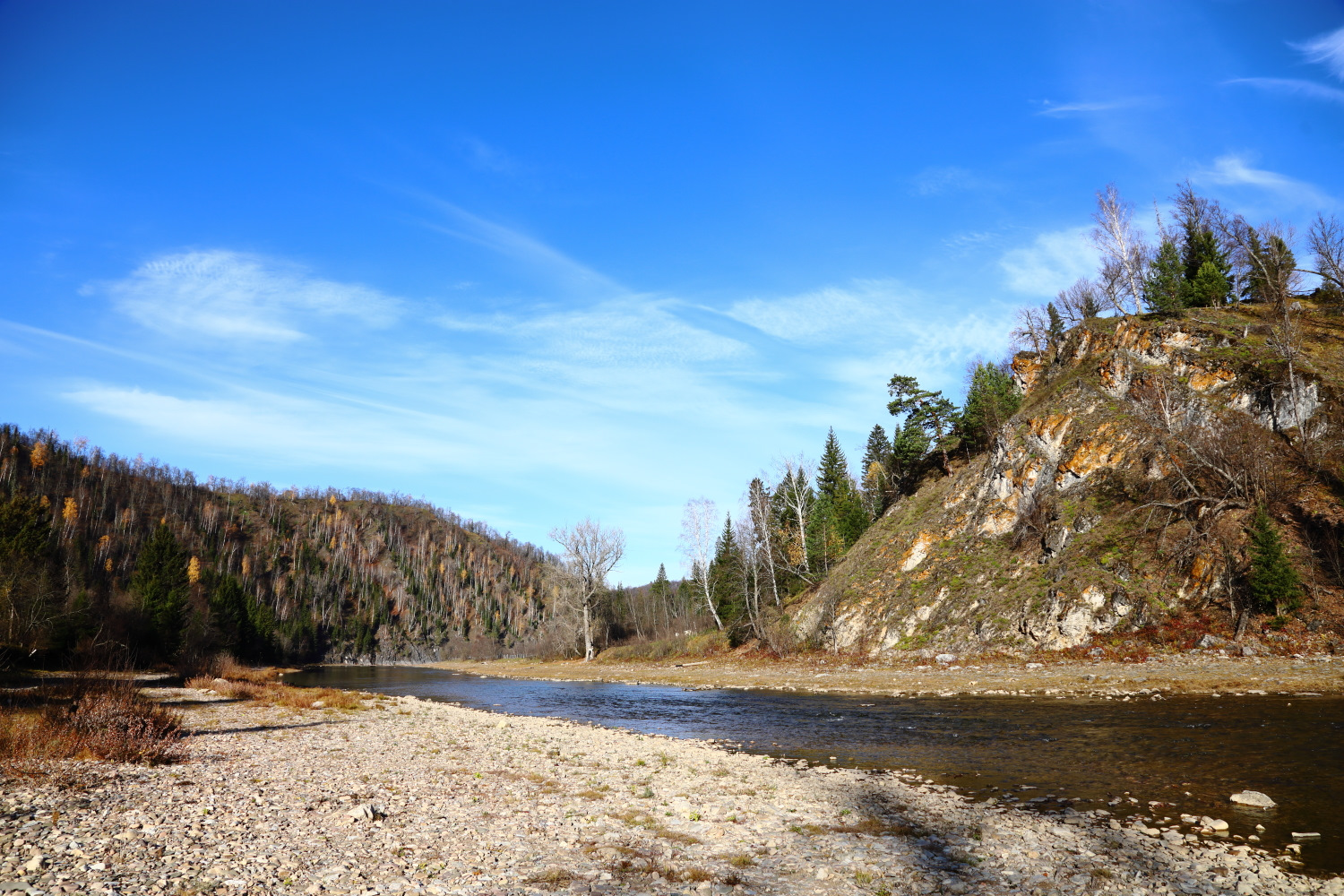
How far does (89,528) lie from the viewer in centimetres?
14700

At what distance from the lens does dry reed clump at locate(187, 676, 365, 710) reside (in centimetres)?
2852

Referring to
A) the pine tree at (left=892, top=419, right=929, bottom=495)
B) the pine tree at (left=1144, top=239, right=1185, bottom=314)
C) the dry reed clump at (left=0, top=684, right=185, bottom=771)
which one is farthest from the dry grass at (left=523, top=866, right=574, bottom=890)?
the pine tree at (left=1144, top=239, right=1185, bottom=314)

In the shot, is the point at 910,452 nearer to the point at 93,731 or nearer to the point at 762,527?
the point at 762,527

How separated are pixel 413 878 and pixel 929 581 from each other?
4507 cm

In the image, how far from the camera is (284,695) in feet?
102

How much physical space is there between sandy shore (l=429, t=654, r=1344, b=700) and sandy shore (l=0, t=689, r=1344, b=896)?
16458 mm

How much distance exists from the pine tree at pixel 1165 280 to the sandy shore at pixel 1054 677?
42.5m

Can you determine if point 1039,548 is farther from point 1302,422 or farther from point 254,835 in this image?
point 254,835

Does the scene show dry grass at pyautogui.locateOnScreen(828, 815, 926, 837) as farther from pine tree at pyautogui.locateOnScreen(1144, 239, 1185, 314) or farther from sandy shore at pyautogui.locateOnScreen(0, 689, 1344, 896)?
pine tree at pyautogui.locateOnScreen(1144, 239, 1185, 314)

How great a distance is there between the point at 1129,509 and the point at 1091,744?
29.3m

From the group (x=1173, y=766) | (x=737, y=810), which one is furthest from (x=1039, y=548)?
Answer: (x=737, y=810)

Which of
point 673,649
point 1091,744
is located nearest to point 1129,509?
point 1091,744

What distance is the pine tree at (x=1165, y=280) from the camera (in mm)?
60469

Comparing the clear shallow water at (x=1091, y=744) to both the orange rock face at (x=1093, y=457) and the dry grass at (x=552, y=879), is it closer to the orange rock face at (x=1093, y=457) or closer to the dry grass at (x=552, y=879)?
the dry grass at (x=552, y=879)
